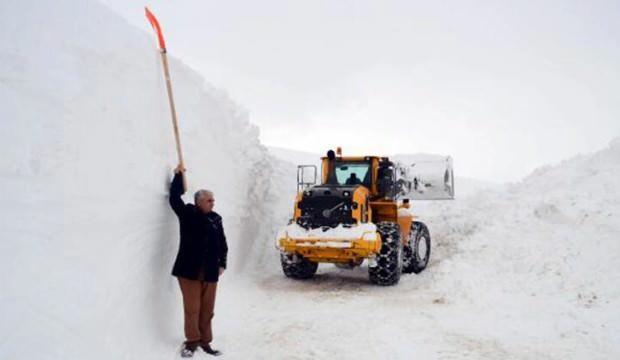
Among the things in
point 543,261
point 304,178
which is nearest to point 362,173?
point 543,261

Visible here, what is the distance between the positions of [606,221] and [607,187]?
1.74 m

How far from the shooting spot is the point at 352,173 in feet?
38.7

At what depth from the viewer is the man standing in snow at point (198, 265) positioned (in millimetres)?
5738

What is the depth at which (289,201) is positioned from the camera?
14.6 m

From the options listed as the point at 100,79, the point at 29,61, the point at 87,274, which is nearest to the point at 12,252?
the point at 87,274

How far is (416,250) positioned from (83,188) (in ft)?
27.1

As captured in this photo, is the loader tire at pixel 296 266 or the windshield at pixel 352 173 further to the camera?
the windshield at pixel 352 173

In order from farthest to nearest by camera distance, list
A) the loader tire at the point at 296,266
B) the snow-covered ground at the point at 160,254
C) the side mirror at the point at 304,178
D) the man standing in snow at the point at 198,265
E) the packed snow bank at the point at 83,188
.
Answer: the side mirror at the point at 304,178 → the loader tire at the point at 296,266 → the man standing in snow at the point at 198,265 → the snow-covered ground at the point at 160,254 → the packed snow bank at the point at 83,188

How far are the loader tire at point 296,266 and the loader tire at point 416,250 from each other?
206 cm

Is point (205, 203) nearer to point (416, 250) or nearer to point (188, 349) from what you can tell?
point (188, 349)

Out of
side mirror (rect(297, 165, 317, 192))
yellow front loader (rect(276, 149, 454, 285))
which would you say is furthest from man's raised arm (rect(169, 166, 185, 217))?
side mirror (rect(297, 165, 317, 192))

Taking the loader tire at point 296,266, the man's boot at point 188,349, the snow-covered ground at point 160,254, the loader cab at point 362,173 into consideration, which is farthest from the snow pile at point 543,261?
the man's boot at point 188,349

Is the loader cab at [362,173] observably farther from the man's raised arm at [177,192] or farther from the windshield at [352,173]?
the man's raised arm at [177,192]

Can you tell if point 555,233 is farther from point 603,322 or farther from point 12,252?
point 12,252
